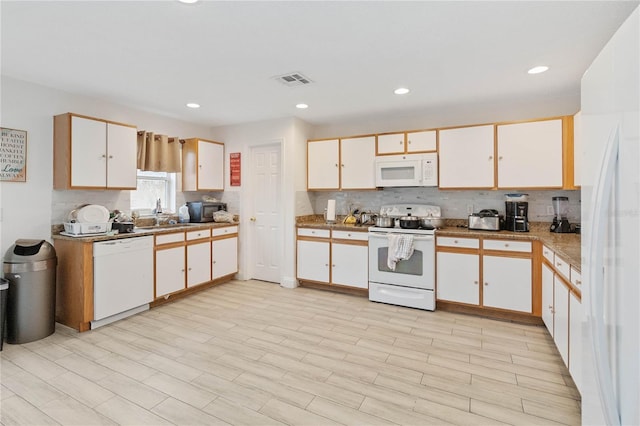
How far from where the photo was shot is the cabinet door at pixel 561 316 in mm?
2189

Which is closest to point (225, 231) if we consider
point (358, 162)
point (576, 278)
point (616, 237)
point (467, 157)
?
point (358, 162)

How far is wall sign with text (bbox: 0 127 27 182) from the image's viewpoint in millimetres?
2971

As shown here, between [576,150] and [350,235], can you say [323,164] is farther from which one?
Result: [576,150]

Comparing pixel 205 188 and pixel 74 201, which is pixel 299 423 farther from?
pixel 205 188

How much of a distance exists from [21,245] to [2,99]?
1.37 metres

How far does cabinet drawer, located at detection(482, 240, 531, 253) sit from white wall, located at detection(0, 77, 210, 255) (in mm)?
4439

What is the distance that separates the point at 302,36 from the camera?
2297mm

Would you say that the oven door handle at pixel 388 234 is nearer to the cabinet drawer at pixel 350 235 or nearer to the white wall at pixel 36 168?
the cabinet drawer at pixel 350 235

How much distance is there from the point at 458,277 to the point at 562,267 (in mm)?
1318

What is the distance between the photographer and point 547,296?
286 centimetres

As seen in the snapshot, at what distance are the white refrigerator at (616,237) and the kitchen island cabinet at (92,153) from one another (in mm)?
4054

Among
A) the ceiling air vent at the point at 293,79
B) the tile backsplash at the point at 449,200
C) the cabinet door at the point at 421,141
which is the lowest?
the tile backsplash at the point at 449,200

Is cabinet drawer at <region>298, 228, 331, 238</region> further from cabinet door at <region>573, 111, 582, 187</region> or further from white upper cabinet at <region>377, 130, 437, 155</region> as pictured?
cabinet door at <region>573, 111, 582, 187</region>

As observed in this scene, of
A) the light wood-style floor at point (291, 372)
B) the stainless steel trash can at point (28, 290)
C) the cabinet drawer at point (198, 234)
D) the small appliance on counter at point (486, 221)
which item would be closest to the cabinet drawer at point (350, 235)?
the light wood-style floor at point (291, 372)
